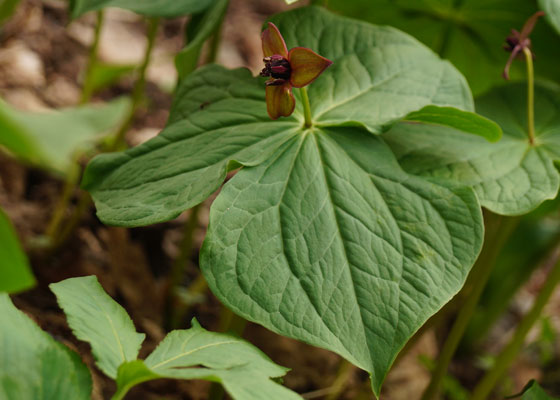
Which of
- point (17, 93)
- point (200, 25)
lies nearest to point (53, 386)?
point (200, 25)

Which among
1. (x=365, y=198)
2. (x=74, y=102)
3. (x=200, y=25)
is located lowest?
(x=74, y=102)

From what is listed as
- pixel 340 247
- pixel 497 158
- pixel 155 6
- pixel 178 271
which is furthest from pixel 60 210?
pixel 497 158

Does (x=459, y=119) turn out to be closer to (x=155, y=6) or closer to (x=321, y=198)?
(x=321, y=198)

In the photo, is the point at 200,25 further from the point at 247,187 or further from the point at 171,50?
the point at 171,50

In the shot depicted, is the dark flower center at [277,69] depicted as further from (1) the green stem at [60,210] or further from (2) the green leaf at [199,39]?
(1) the green stem at [60,210]

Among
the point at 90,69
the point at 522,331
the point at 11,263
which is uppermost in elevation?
the point at 11,263

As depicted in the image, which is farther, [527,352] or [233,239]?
[527,352]

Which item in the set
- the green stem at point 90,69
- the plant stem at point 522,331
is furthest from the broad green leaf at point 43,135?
the green stem at point 90,69
